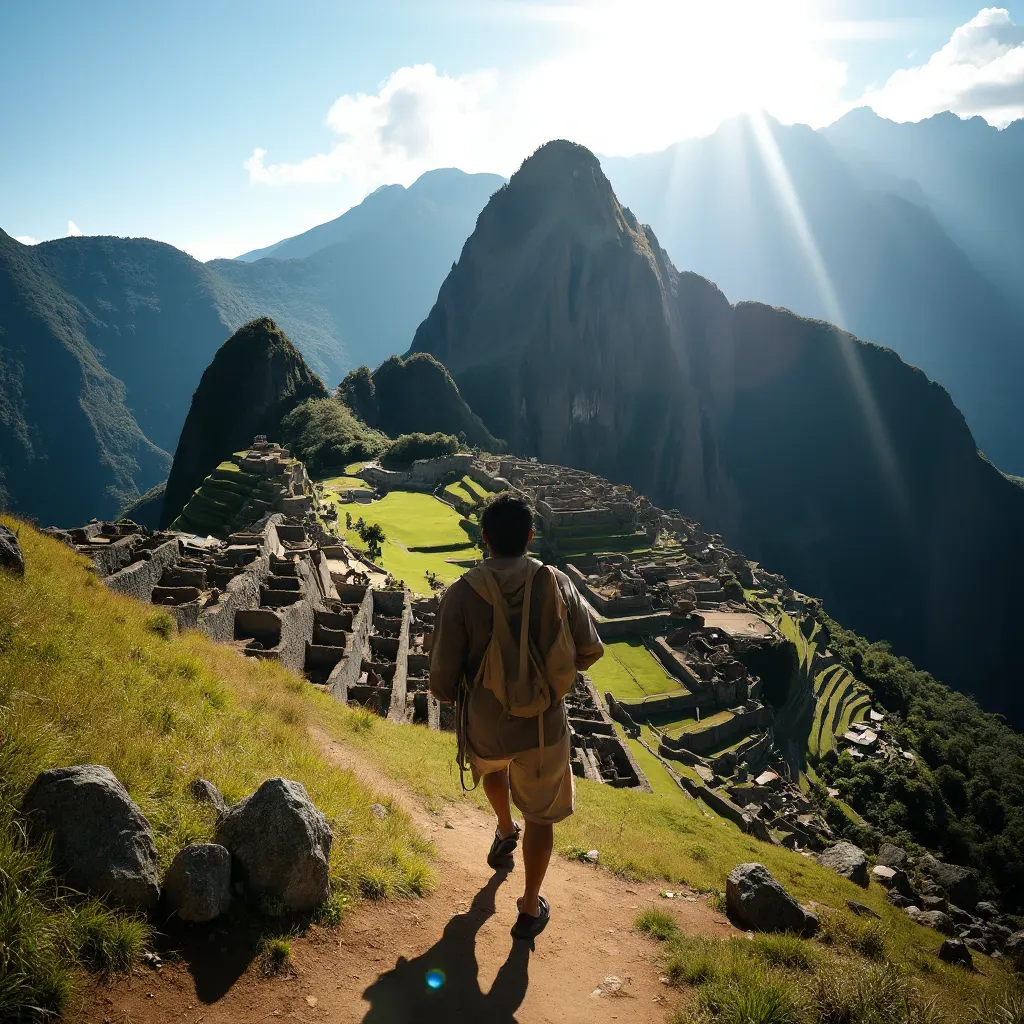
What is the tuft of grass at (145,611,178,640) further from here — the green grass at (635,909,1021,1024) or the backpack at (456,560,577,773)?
the green grass at (635,909,1021,1024)

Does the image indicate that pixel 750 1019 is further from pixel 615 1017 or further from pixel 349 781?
pixel 349 781

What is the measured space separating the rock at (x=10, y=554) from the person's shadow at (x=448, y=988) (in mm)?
5671

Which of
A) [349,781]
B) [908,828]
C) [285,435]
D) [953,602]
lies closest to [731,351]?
[953,602]

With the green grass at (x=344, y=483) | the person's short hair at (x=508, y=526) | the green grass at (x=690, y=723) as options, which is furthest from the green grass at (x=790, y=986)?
the green grass at (x=344, y=483)

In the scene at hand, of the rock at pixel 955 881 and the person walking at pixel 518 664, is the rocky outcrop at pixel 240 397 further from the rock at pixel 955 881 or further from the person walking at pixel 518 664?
the person walking at pixel 518 664

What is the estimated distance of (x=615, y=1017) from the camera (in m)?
3.76

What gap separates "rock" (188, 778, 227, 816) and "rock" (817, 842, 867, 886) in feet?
30.3

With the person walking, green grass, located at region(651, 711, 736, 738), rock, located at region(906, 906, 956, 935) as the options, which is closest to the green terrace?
green grass, located at region(651, 711, 736, 738)

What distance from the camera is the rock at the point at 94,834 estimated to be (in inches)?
125

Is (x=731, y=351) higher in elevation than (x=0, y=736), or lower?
higher

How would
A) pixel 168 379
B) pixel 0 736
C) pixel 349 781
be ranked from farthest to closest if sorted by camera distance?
pixel 168 379, pixel 349 781, pixel 0 736

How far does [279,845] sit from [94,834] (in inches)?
37.5

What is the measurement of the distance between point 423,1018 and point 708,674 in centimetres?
3136

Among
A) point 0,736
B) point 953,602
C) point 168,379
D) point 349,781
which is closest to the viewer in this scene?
point 0,736
